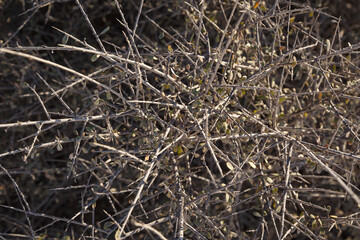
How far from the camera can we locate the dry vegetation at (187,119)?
1.43 m

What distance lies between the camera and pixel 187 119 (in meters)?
1.42

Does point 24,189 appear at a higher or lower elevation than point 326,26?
lower

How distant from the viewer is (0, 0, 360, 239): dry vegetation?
56.2 inches

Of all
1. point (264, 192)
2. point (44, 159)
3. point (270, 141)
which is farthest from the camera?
point (44, 159)

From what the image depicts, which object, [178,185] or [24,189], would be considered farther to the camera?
[24,189]

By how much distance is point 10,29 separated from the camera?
2.14m

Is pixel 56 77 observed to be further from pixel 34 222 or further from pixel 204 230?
pixel 204 230

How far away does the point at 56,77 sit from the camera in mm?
2098

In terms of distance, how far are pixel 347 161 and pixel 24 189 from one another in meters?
1.49

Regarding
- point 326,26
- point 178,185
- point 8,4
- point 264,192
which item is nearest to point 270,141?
point 264,192

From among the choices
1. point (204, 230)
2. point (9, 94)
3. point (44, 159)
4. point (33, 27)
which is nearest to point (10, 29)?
point (33, 27)

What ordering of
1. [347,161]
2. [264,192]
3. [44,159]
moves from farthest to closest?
[44,159], [347,161], [264,192]

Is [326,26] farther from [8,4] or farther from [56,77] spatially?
[8,4]

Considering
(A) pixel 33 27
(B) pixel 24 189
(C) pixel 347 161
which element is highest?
(A) pixel 33 27
